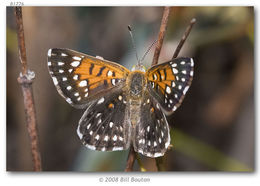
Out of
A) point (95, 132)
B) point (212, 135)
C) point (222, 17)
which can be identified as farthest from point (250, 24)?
point (95, 132)

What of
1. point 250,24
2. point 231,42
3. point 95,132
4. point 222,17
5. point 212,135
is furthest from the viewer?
point 212,135

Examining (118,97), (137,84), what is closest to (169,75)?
(137,84)

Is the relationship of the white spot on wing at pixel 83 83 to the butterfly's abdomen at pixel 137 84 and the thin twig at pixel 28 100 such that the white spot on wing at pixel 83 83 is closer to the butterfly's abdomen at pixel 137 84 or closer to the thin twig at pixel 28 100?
the butterfly's abdomen at pixel 137 84

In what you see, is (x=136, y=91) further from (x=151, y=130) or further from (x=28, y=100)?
(x=28, y=100)

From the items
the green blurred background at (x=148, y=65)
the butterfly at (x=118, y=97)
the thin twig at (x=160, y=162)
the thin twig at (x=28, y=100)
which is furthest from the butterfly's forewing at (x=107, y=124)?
the green blurred background at (x=148, y=65)

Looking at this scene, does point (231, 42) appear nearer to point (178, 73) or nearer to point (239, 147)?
point (239, 147)

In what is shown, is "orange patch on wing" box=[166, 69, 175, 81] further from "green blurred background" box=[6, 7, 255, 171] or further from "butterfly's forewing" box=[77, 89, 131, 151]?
"green blurred background" box=[6, 7, 255, 171]
